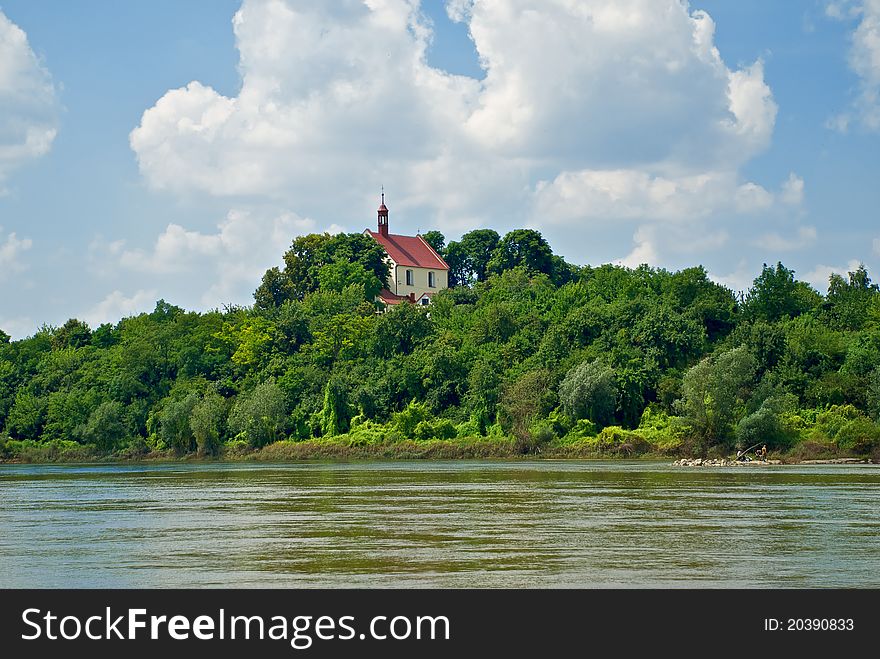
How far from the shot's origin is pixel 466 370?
11694 centimetres

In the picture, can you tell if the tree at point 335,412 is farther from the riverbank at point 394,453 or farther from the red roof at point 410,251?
the red roof at point 410,251

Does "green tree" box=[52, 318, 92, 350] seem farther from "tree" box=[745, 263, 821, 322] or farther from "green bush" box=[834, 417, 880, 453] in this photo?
"green bush" box=[834, 417, 880, 453]

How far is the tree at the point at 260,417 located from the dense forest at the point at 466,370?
0.20 m

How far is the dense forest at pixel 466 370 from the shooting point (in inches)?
3499

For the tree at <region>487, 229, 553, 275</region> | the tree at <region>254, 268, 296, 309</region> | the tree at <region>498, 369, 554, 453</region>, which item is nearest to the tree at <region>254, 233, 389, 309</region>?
the tree at <region>254, 268, 296, 309</region>

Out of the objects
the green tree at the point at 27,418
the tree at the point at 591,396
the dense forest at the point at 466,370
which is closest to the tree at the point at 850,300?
the dense forest at the point at 466,370

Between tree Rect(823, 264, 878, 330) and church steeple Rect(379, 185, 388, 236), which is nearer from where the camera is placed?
tree Rect(823, 264, 878, 330)

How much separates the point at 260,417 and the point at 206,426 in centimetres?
568

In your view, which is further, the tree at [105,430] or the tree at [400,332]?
the tree at [400,332]

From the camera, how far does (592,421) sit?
9694 centimetres

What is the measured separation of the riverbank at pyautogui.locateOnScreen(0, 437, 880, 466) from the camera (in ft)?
265

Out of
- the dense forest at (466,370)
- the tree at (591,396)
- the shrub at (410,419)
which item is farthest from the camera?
the shrub at (410,419)

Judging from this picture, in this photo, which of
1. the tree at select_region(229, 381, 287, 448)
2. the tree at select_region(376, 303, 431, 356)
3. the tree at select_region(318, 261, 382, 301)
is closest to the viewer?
the tree at select_region(229, 381, 287, 448)

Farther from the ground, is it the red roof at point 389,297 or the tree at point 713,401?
the red roof at point 389,297
